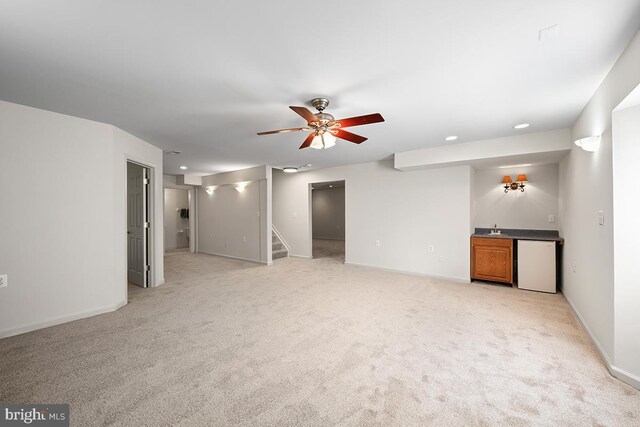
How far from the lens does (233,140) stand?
161 inches

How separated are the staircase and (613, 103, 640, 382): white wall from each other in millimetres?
6252

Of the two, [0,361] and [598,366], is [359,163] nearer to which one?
[598,366]

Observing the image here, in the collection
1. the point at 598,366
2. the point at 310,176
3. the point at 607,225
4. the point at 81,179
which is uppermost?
the point at 310,176

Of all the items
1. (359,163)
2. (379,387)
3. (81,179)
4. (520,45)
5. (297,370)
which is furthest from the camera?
(359,163)

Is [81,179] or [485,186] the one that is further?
[485,186]

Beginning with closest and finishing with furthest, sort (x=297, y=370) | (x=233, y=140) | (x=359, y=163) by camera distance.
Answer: (x=297, y=370) < (x=233, y=140) < (x=359, y=163)

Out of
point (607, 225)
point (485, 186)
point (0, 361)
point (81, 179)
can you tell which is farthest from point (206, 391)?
point (485, 186)

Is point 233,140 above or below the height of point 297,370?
above

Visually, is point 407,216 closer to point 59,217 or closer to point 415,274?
point 415,274

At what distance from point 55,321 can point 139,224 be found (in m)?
1.96

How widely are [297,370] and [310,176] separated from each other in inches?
216

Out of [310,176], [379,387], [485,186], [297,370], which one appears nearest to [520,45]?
[379,387]

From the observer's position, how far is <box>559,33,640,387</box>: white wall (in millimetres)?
1990

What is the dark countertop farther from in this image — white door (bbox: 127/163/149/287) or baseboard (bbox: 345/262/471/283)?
white door (bbox: 127/163/149/287)
